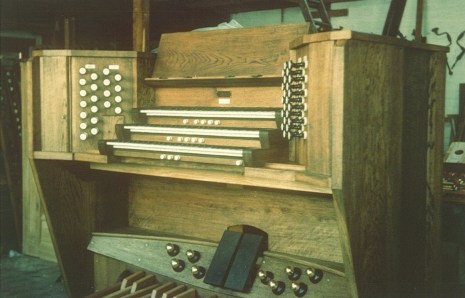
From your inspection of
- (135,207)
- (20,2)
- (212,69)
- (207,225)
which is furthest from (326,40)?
(20,2)

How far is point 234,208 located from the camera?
3816 mm

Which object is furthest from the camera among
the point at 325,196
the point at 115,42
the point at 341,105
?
the point at 115,42

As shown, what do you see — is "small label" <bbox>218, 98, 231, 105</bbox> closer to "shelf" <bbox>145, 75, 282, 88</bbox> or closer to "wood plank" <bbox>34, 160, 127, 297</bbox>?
"shelf" <bbox>145, 75, 282, 88</bbox>

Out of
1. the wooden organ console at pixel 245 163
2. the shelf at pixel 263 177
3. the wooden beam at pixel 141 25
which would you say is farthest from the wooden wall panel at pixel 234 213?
the wooden beam at pixel 141 25

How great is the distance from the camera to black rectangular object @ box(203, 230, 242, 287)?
348cm

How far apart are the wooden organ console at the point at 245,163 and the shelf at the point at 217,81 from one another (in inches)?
0.6

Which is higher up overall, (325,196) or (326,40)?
(326,40)

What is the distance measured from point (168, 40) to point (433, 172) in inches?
77.4

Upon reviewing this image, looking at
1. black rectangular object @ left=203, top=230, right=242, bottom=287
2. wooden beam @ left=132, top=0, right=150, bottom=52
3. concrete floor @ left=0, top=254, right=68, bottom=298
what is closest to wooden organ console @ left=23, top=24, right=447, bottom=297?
black rectangular object @ left=203, top=230, right=242, bottom=287

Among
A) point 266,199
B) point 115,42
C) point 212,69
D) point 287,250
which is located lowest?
point 287,250

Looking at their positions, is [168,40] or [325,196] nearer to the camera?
[325,196]

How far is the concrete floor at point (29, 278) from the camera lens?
4.82 m

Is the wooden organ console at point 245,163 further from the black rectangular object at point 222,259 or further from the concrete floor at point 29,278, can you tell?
the concrete floor at point 29,278

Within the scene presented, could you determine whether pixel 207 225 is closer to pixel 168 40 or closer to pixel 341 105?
pixel 168 40
